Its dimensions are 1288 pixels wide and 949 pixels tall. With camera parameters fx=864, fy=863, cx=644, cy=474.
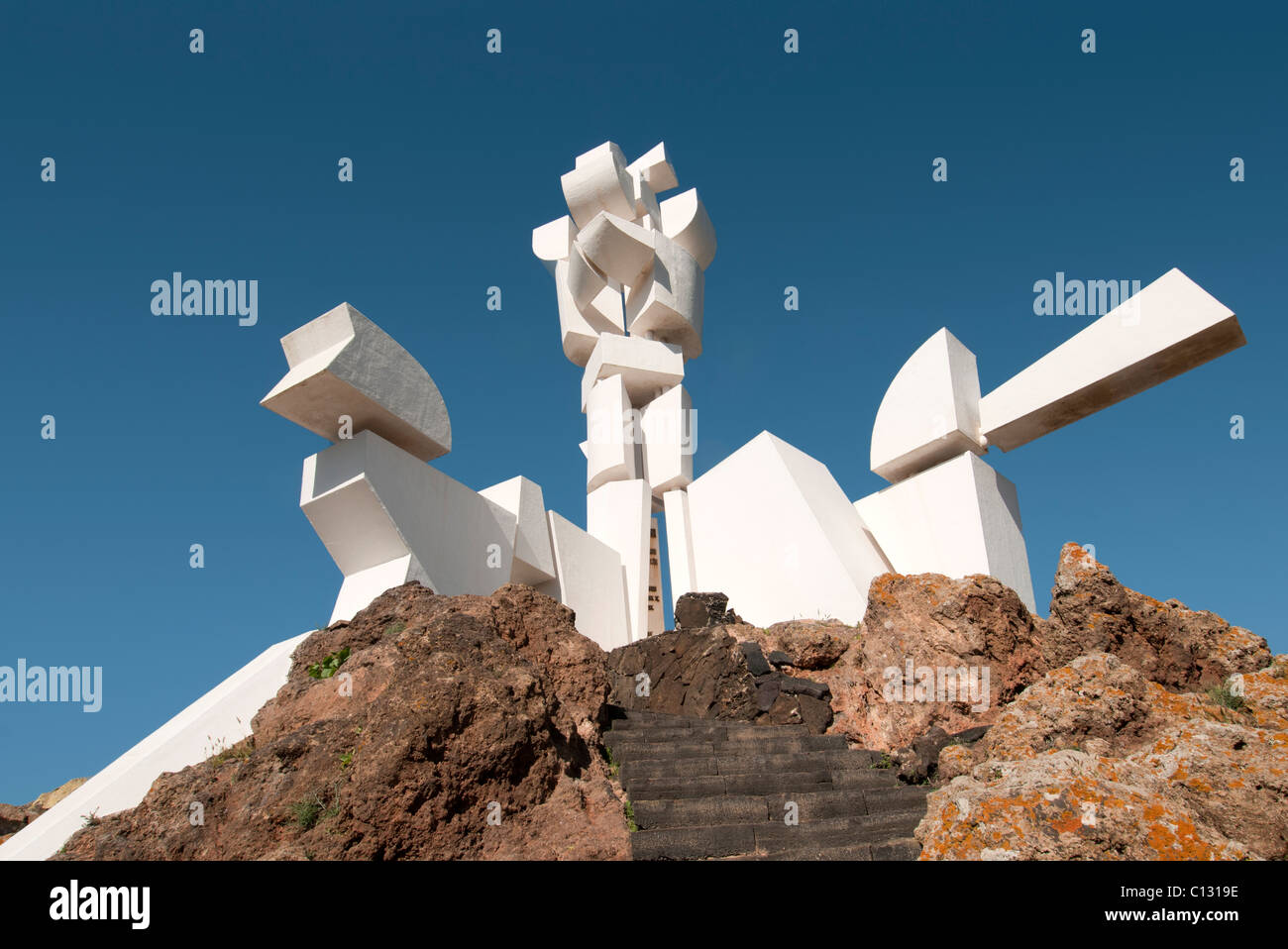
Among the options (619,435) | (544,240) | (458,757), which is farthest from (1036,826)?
(544,240)

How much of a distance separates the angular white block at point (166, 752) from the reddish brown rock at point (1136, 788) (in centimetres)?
526

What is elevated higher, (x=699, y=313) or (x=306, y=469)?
(x=699, y=313)

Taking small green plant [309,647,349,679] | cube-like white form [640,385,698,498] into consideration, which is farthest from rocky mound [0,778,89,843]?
cube-like white form [640,385,698,498]

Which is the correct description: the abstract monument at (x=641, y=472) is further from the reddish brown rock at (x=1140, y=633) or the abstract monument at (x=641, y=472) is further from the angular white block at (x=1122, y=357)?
the reddish brown rock at (x=1140, y=633)

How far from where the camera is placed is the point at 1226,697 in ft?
17.7

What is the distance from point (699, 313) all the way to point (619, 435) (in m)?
3.61

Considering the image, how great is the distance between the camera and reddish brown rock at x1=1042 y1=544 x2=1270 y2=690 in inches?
240

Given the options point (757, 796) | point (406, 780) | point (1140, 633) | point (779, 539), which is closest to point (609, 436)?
point (779, 539)

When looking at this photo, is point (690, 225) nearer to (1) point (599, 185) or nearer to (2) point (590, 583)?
(1) point (599, 185)

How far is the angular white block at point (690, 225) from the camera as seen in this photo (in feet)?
58.6
